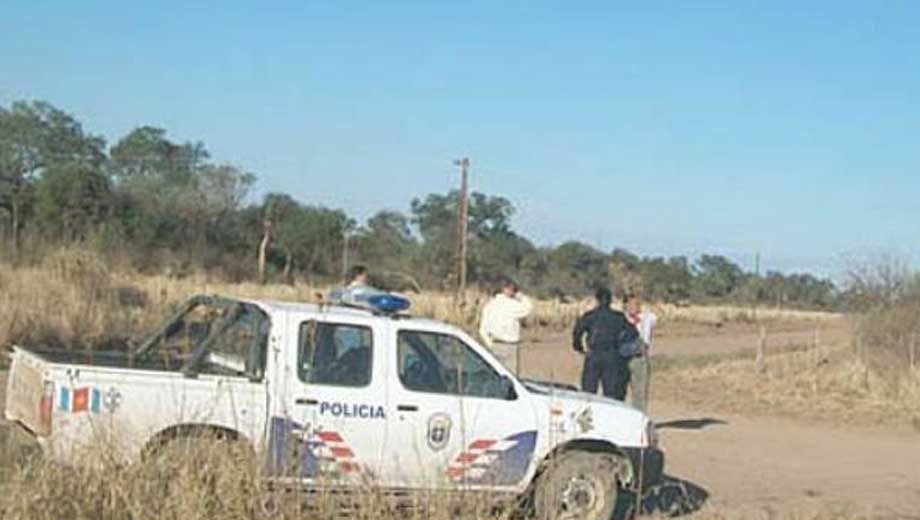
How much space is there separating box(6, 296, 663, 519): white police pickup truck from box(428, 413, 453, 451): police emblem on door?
0.01 m

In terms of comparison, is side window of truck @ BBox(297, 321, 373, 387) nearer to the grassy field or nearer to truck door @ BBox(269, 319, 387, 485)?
truck door @ BBox(269, 319, 387, 485)

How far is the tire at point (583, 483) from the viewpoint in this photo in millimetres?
10188

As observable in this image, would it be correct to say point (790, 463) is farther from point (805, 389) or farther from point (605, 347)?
point (805, 389)

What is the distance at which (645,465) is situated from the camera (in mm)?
10844

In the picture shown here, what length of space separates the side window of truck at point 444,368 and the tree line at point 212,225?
733 centimetres

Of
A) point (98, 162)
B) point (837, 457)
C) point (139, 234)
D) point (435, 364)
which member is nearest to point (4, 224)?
point (139, 234)

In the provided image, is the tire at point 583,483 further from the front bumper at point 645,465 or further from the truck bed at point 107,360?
the truck bed at point 107,360

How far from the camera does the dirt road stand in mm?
12883

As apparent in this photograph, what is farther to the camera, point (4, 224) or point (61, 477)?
point (4, 224)

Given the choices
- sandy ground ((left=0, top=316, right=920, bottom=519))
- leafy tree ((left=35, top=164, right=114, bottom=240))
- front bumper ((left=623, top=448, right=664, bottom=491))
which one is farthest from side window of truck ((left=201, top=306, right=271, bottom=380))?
leafy tree ((left=35, top=164, right=114, bottom=240))

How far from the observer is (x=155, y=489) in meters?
6.75

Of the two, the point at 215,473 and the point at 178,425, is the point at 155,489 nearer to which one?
the point at 215,473

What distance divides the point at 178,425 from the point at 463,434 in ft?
6.87

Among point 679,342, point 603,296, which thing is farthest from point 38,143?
point 603,296
